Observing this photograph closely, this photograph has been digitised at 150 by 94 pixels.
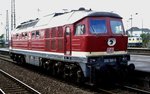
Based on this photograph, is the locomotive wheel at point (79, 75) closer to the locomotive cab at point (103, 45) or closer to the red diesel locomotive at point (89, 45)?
the red diesel locomotive at point (89, 45)

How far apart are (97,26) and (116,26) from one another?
1.07 meters

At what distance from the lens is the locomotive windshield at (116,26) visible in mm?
14758

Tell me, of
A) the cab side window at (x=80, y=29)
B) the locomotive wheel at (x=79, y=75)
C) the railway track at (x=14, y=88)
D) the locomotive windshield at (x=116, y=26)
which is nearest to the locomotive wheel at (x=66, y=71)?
the locomotive wheel at (x=79, y=75)

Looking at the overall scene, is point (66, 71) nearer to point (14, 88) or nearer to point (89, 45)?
point (14, 88)

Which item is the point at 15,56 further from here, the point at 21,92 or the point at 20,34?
the point at 21,92

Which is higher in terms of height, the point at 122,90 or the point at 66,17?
the point at 66,17

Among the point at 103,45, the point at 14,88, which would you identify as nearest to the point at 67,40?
the point at 103,45

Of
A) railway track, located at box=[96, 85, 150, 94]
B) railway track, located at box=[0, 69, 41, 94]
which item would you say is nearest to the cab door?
railway track, located at box=[0, 69, 41, 94]

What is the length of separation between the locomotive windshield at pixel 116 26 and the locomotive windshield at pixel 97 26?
44 centimetres

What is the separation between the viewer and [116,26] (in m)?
14.9

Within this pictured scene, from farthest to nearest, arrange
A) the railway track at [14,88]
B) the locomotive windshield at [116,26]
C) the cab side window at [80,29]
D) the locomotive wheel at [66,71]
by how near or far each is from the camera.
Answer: the locomotive wheel at [66,71] → the locomotive windshield at [116,26] → the cab side window at [80,29] → the railway track at [14,88]

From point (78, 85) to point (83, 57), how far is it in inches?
75.6

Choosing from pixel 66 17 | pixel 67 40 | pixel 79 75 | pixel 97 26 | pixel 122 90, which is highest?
pixel 66 17

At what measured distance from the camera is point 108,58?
14.3 meters
